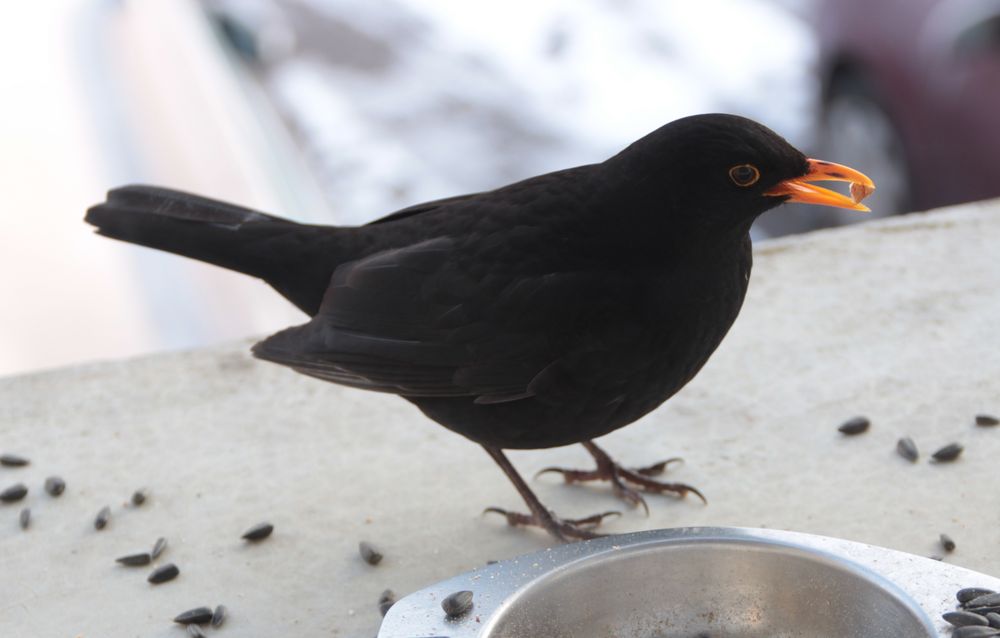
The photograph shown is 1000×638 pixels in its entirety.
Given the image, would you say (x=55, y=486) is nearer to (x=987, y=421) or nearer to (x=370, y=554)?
(x=370, y=554)

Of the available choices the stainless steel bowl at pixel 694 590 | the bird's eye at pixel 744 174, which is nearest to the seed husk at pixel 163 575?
the stainless steel bowl at pixel 694 590

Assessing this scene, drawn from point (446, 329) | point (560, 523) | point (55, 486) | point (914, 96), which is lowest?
point (560, 523)

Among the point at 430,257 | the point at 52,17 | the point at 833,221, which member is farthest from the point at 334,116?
the point at 430,257

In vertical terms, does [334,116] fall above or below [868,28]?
above

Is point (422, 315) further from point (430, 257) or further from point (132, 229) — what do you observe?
point (132, 229)

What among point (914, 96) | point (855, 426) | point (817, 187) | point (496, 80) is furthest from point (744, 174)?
point (496, 80)

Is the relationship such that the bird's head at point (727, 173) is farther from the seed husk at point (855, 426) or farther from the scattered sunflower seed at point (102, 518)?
the scattered sunflower seed at point (102, 518)
